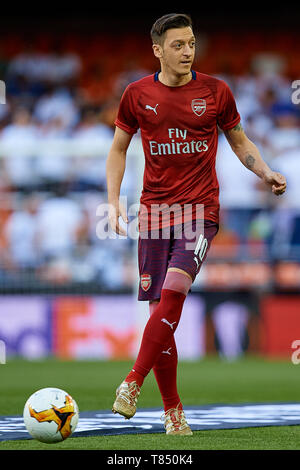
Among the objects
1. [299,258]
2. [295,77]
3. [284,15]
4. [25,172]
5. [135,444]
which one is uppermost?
[284,15]

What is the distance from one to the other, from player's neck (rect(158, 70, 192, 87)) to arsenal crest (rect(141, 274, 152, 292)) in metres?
1.05

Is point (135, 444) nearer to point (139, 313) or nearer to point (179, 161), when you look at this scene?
point (179, 161)

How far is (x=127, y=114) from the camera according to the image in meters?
5.22

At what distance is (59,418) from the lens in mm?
4277

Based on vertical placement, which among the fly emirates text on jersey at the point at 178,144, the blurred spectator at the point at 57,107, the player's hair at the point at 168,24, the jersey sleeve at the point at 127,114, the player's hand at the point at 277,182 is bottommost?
the player's hand at the point at 277,182

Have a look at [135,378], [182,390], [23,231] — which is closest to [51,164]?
[23,231]

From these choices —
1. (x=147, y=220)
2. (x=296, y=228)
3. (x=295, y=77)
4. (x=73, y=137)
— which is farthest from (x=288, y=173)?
(x=147, y=220)

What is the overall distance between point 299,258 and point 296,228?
0.39 metres

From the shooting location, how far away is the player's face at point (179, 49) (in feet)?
16.4

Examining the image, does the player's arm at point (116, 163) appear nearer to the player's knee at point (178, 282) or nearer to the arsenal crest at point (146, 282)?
the arsenal crest at point (146, 282)

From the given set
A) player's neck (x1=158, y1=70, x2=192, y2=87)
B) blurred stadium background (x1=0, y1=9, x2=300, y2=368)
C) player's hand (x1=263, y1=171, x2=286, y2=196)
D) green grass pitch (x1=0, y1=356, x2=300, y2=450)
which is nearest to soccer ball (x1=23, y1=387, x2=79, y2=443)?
green grass pitch (x1=0, y1=356, x2=300, y2=450)

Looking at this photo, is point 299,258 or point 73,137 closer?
point 299,258

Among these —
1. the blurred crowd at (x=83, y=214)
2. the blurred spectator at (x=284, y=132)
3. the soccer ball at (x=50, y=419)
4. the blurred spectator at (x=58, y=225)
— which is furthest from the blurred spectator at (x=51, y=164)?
the soccer ball at (x=50, y=419)

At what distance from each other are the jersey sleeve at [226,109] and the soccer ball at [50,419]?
180cm
